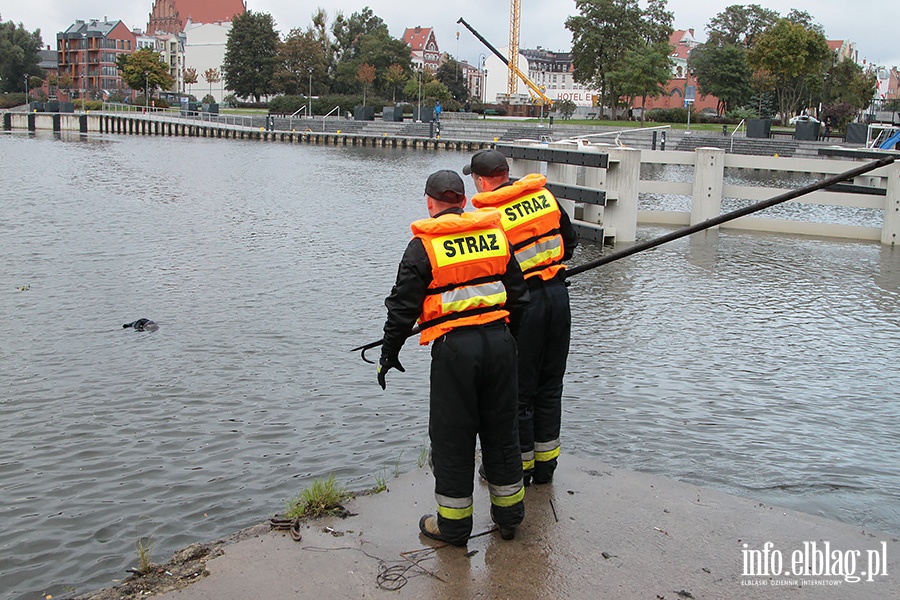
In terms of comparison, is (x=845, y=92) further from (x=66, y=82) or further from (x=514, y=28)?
(x=66, y=82)

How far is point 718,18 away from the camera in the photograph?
111 metres

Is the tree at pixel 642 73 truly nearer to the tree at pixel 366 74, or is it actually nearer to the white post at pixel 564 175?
the tree at pixel 366 74

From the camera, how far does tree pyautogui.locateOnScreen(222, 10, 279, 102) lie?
113 metres

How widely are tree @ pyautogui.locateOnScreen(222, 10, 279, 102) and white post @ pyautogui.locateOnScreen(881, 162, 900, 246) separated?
104192 millimetres

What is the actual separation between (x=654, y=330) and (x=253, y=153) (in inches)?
1712

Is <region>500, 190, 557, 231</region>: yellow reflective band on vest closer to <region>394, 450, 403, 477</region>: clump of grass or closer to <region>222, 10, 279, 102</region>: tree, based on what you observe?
<region>394, 450, 403, 477</region>: clump of grass

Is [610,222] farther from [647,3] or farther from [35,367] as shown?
[647,3]

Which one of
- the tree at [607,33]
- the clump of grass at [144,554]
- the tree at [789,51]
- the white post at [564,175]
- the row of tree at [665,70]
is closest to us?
the clump of grass at [144,554]

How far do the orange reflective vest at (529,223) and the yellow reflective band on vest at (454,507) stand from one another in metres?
1.43

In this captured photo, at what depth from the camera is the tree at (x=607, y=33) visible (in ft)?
271

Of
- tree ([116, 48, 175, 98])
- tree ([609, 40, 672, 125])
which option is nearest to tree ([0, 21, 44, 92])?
tree ([116, 48, 175, 98])

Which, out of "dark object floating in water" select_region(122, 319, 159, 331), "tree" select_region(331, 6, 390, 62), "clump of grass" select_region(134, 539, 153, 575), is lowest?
"clump of grass" select_region(134, 539, 153, 575)

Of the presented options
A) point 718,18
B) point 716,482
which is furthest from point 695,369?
point 718,18

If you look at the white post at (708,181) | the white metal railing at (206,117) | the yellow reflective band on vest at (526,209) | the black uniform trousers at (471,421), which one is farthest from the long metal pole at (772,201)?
the white metal railing at (206,117)
